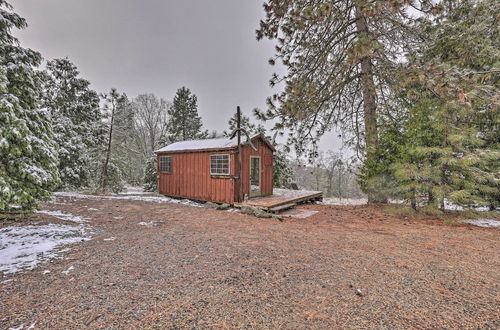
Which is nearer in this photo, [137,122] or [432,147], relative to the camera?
[432,147]

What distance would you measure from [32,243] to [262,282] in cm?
383

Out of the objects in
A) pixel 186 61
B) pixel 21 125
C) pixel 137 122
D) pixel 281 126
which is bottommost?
pixel 21 125

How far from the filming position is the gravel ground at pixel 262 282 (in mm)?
1836

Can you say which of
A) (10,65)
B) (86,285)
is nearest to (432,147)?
(86,285)

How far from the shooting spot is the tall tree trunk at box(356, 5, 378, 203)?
696cm

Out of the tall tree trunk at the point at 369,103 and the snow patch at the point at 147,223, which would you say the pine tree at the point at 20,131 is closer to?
the snow patch at the point at 147,223

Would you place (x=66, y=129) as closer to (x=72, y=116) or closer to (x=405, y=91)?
(x=72, y=116)

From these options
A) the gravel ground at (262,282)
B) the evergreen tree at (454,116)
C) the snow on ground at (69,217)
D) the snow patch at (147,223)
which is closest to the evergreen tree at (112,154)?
the snow on ground at (69,217)

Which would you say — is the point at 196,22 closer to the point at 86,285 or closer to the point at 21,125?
the point at 21,125

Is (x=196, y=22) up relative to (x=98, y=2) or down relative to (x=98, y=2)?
up

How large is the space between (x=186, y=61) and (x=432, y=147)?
69.7ft

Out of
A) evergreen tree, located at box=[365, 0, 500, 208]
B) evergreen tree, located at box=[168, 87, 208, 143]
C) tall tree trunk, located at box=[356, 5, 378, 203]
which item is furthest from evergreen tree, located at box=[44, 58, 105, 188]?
Result: evergreen tree, located at box=[365, 0, 500, 208]

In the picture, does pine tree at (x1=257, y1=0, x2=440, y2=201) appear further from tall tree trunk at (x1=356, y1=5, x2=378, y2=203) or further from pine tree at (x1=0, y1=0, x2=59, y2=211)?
pine tree at (x1=0, y1=0, x2=59, y2=211)

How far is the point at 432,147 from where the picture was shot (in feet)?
18.2
